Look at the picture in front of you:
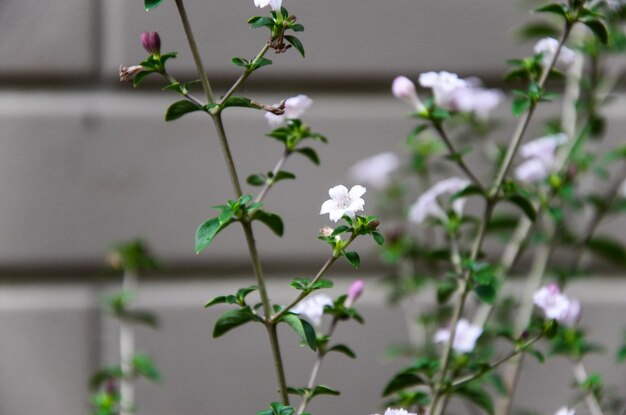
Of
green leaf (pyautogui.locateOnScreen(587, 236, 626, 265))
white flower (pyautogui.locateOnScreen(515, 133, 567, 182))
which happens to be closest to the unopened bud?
white flower (pyautogui.locateOnScreen(515, 133, 567, 182))

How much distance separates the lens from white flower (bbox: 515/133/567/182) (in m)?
0.94

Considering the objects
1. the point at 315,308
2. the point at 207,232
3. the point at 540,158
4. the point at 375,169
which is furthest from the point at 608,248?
the point at 207,232

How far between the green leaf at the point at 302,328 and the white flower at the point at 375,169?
580 millimetres

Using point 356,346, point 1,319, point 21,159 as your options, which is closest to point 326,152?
point 356,346

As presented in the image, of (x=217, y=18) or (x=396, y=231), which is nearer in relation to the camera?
(x=396, y=231)

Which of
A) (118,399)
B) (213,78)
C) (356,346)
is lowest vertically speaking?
(118,399)

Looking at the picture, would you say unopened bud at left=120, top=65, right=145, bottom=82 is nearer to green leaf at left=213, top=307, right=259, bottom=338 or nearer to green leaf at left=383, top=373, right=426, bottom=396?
green leaf at left=213, top=307, right=259, bottom=338

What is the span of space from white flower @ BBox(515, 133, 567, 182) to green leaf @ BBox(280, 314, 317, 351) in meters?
0.46

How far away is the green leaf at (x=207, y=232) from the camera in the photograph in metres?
0.58

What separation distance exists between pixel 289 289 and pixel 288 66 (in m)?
0.38

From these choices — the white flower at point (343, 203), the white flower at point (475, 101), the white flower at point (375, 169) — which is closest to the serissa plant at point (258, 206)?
the white flower at point (343, 203)

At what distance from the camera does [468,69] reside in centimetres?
132

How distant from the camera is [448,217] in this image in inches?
34.5

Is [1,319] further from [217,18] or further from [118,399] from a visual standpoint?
[217,18]
